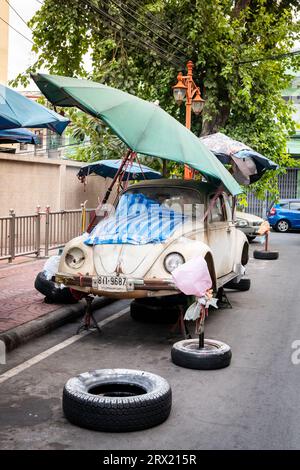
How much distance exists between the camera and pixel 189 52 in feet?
62.2

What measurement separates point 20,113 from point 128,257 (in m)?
2.15

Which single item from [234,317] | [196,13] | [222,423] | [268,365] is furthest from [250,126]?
[222,423]

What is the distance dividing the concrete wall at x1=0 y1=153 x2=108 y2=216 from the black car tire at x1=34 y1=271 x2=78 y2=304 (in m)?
6.35

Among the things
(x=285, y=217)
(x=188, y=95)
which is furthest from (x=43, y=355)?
(x=285, y=217)

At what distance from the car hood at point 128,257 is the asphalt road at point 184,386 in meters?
0.89

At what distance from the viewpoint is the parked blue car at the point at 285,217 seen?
26609mm

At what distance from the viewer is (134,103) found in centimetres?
716

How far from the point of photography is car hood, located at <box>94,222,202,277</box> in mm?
6738

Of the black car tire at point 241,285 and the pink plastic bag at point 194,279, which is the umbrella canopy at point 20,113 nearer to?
the pink plastic bag at point 194,279

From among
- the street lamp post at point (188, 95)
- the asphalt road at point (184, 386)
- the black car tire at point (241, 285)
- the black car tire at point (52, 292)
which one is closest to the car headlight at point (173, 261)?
the asphalt road at point (184, 386)

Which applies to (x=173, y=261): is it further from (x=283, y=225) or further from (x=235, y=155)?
(x=283, y=225)

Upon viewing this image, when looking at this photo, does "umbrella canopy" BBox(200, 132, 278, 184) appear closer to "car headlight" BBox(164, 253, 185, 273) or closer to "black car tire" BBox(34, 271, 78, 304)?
"black car tire" BBox(34, 271, 78, 304)

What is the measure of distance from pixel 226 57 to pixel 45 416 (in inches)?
638
